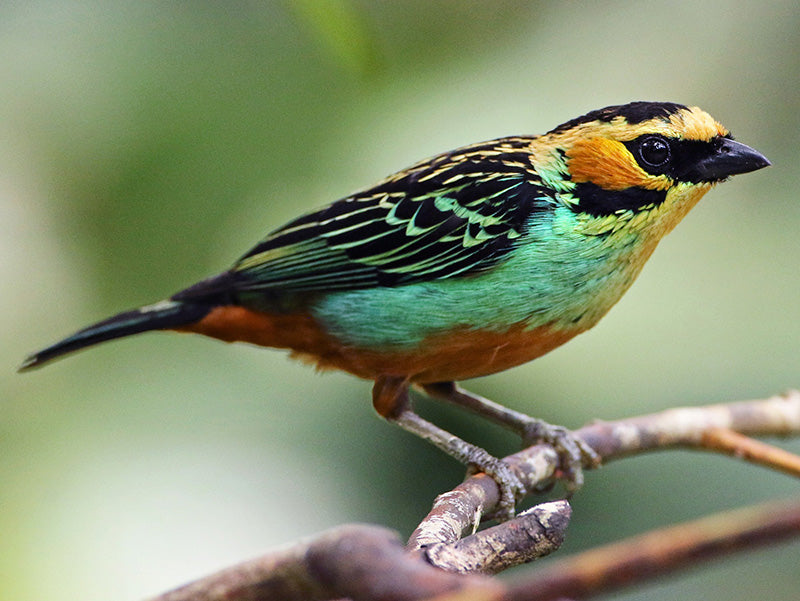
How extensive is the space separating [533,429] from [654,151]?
4.07 ft

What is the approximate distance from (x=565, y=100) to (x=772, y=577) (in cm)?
262

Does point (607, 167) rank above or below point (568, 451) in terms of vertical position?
above

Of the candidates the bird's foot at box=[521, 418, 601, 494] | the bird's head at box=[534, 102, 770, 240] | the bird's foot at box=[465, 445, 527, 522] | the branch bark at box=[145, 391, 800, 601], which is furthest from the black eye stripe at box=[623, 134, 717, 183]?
the branch bark at box=[145, 391, 800, 601]

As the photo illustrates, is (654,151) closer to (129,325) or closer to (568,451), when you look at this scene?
(568,451)

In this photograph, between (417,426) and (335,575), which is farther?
(417,426)

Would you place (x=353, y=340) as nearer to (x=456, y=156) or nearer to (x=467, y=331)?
(x=467, y=331)

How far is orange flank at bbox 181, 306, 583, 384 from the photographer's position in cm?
344

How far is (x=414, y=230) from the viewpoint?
367 cm

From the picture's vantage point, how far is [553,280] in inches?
134

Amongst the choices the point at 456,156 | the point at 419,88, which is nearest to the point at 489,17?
the point at 419,88

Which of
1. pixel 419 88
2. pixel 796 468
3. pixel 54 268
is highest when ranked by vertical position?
pixel 419 88

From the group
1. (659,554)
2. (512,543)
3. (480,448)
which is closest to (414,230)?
(480,448)

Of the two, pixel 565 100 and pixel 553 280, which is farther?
pixel 565 100

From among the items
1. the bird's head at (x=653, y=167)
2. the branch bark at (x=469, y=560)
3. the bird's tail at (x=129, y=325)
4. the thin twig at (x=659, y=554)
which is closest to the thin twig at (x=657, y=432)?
the bird's head at (x=653, y=167)
